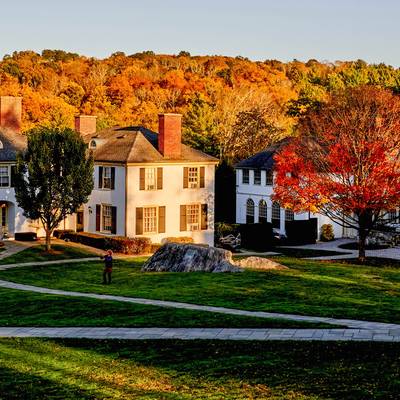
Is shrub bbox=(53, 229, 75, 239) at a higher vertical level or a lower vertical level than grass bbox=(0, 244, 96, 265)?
higher

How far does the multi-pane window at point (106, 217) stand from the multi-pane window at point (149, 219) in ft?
7.16

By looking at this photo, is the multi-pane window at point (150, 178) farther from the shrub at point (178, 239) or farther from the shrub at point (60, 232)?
the shrub at point (60, 232)

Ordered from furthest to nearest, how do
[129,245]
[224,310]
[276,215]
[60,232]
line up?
[276,215] → [60,232] → [129,245] → [224,310]

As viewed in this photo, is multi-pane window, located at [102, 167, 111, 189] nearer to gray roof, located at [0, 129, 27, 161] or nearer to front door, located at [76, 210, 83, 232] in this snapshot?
front door, located at [76, 210, 83, 232]

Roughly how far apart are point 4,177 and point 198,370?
3484 cm

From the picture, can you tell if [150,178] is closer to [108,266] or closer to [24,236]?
[24,236]

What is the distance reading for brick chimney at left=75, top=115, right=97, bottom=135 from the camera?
185 ft

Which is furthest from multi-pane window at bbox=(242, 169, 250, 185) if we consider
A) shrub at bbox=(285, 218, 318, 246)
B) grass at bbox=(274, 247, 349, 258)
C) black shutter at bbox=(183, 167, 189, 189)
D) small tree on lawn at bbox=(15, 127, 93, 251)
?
small tree on lawn at bbox=(15, 127, 93, 251)

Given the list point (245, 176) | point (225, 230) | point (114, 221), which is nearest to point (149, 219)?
point (114, 221)

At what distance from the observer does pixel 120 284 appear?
33094 mm

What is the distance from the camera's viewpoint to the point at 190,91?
353ft

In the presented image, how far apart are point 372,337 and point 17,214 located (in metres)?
34.0

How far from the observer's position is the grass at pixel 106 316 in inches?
890

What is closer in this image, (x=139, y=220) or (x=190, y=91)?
(x=139, y=220)
